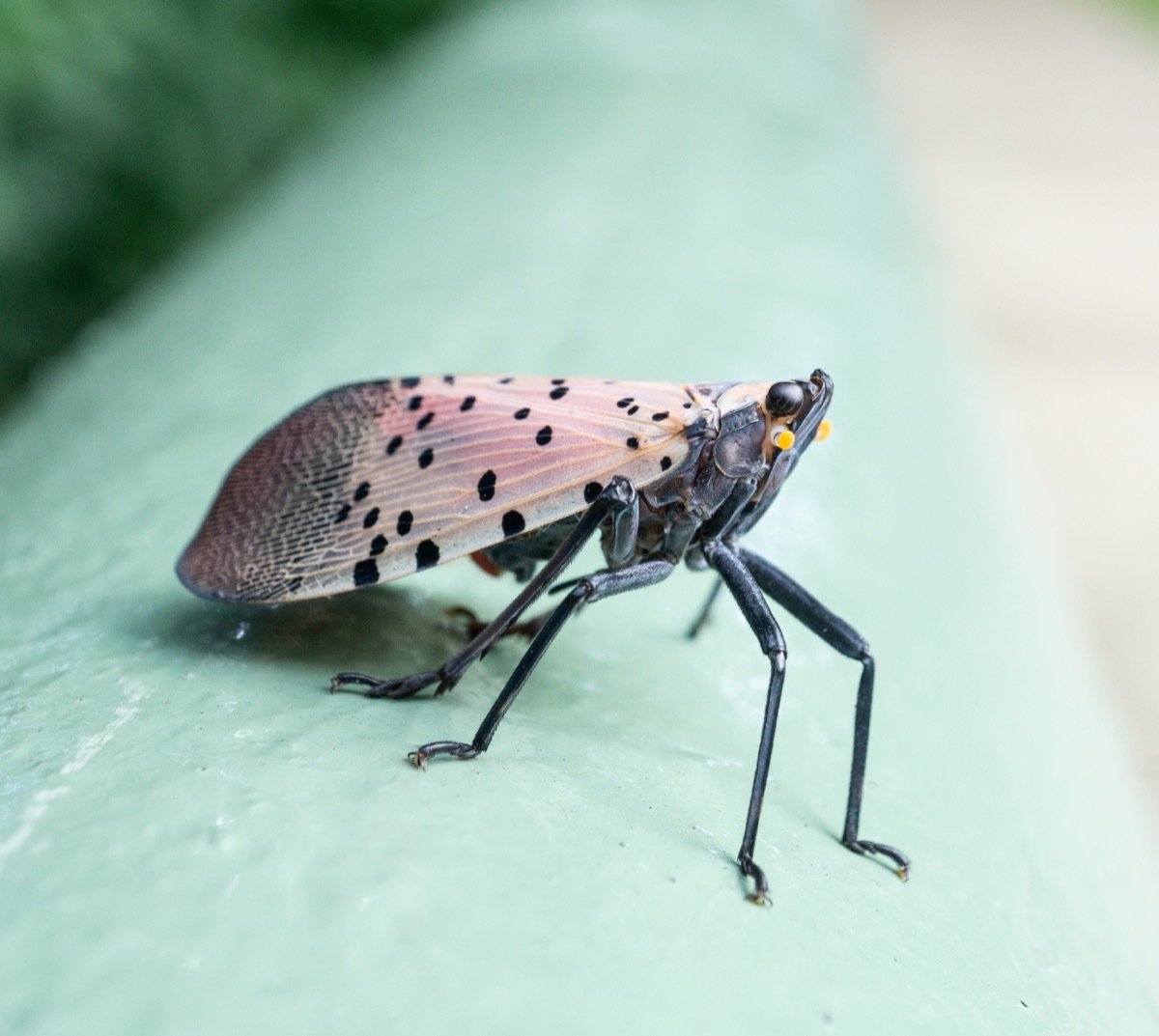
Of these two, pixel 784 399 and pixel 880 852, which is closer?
pixel 880 852

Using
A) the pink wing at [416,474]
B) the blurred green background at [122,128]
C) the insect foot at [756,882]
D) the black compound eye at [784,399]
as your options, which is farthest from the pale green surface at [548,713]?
the blurred green background at [122,128]

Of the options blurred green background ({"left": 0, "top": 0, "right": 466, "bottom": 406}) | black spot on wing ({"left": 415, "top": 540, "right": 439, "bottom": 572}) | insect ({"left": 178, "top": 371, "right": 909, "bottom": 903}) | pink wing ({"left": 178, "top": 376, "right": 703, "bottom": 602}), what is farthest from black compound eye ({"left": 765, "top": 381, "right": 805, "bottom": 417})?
blurred green background ({"left": 0, "top": 0, "right": 466, "bottom": 406})

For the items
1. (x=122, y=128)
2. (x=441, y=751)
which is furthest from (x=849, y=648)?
(x=122, y=128)

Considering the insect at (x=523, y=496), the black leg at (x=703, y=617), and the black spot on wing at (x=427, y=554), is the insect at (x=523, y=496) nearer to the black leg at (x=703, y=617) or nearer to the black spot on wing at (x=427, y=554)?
the black spot on wing at (x=427, y=554)

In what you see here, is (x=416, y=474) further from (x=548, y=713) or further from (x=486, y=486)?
(x=548, y=713)

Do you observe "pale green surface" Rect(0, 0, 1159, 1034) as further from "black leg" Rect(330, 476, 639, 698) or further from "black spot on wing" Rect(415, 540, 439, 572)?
"black spot on wing" Rect(415, 540, 439, 572)

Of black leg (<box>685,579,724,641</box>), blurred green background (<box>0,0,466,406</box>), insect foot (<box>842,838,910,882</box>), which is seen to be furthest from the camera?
blurred green background (<box>0,0,466,406</box>)
